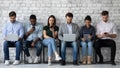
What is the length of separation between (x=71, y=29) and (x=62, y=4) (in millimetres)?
746

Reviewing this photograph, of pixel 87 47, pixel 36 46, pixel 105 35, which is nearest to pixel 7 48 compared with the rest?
pixel 36 46

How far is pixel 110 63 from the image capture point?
7.73 m

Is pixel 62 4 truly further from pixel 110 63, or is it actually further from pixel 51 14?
pixel 110 63

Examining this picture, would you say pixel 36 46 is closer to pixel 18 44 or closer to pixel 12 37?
pixel 18 44

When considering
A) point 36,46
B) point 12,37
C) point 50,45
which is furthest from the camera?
point 36,46

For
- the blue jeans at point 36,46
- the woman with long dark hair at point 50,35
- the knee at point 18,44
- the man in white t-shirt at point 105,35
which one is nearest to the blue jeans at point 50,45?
the woman with long dark hair at point 50,35

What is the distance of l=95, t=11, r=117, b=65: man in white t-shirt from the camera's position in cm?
761

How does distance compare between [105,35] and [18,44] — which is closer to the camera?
[18,44]

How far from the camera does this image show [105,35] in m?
7.68

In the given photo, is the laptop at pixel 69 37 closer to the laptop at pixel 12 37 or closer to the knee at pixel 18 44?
the knee at pixel 18 44

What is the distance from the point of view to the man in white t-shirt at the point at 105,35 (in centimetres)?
761

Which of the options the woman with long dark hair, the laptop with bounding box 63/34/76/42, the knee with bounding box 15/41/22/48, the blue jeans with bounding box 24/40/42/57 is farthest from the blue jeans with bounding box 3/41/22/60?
the laptop with bounding box 63/34/76/42

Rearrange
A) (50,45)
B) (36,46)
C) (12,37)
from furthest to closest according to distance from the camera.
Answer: (36,46), (12,37), (50,45)

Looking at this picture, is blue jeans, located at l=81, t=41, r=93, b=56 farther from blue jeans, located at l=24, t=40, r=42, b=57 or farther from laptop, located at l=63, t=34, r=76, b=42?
blue jeans, located at l=24, t=40, r=42, b=57
